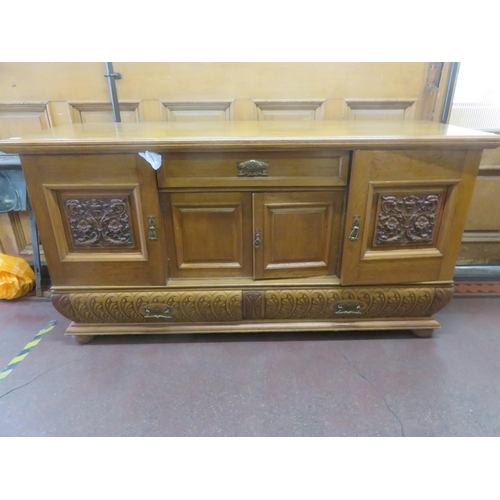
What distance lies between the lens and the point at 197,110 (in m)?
1.63

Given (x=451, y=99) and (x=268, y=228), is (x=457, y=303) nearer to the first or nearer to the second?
(x=451, y=99)

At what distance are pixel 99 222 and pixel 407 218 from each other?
45.6 inches

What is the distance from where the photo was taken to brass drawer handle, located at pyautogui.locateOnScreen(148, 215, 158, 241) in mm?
1202

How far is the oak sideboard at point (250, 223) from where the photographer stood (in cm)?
112

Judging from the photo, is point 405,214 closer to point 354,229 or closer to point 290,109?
point 354,229

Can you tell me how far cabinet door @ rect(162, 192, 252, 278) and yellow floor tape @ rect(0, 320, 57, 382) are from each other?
725mm

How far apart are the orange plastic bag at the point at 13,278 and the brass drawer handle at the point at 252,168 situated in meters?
1.40

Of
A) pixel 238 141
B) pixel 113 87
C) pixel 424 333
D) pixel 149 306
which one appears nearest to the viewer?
pixel 238 141

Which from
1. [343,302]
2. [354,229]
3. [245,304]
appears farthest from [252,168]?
[343,302]

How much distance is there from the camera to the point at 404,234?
126cm

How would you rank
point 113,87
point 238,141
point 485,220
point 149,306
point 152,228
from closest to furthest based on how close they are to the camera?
point 238,141 < point 152,228 < point 149,306 < point 113,87 < point 485,220

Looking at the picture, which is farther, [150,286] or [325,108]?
[325,108]
